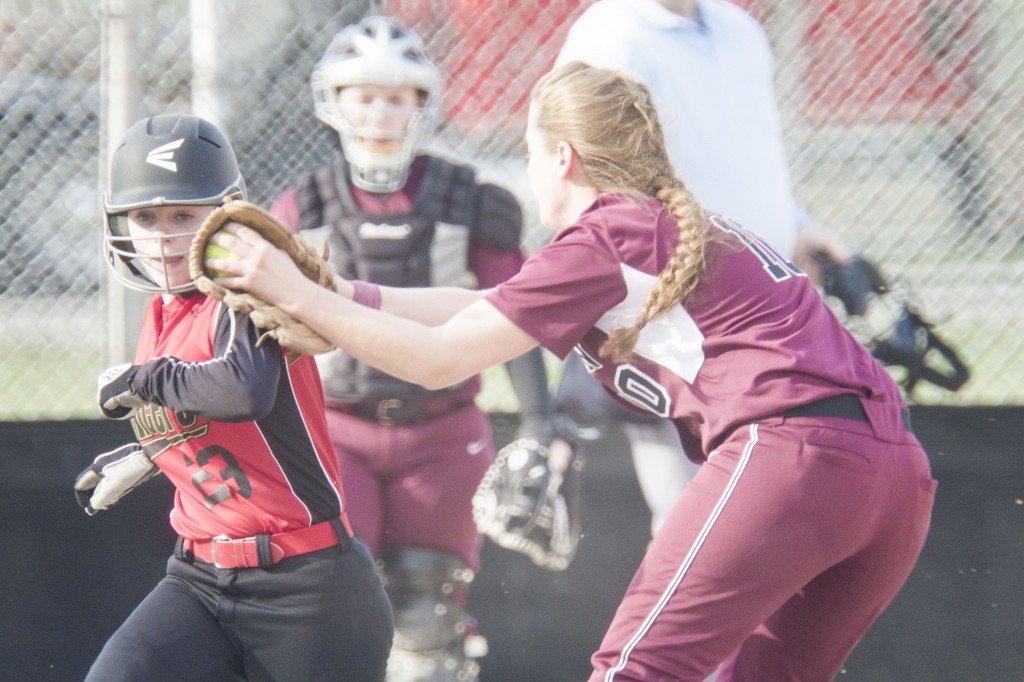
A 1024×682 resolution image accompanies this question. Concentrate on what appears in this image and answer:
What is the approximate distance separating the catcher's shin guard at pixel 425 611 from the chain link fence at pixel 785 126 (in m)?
0.61

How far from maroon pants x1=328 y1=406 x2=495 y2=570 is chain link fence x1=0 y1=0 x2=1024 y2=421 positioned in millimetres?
422

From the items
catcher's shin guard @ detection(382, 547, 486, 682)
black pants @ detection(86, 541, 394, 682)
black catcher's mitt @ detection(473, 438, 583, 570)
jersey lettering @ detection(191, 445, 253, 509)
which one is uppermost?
jersey lettering @ detection(191, 445, 253, 509)

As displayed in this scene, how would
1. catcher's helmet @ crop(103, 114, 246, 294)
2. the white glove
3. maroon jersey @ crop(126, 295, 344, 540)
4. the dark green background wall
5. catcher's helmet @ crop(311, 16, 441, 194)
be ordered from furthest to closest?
the dark green background wall → catcher's helmet @ crop(311, 16, 441, 194) → the white glove → catcher's helmet @ crop(103, 114, 246, 294) → maroon jersey @ crop(126, 295, 344, 540)

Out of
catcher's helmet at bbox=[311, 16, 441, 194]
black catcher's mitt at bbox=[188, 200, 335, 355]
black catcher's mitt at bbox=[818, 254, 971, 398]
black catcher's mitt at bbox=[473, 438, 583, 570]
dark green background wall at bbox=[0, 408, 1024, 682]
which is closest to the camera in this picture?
black catcher's mitt at bbox=[188, 200, 335, 355]

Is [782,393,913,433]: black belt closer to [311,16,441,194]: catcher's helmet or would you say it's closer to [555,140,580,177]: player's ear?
[555,140,580,177]: player's ear

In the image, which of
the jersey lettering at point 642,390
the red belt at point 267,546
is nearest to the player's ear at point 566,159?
the jersey lettering at point 642,390

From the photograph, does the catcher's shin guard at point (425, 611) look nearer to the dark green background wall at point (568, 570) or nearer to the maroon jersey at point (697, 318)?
the dark green background wall at point (568, 570)

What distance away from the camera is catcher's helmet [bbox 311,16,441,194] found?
134 inches

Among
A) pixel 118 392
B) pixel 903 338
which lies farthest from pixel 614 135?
pixel 903 338

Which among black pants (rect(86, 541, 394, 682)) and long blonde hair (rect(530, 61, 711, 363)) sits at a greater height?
long blonde hair (rect(530, 61, 711, 363))

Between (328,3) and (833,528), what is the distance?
9.14 feet

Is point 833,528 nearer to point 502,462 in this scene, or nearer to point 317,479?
point 317,479

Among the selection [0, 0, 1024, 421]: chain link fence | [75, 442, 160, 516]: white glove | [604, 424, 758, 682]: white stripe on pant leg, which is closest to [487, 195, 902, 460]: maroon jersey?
[604, 424, 758, 682]: white stripe on pant leg

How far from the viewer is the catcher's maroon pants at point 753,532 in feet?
6.94
